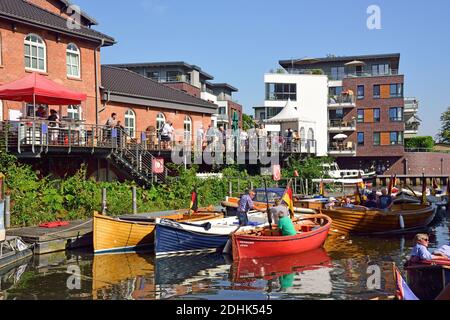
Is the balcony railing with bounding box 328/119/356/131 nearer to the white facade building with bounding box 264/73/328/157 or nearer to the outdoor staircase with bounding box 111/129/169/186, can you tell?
the white facade building with bounding box 264/73/328/157

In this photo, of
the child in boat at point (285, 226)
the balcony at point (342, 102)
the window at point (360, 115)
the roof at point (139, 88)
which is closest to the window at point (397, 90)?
the window at point (360, 115)

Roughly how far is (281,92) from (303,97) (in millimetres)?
2627

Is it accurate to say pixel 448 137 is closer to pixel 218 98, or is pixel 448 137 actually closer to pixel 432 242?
pixel 218 98

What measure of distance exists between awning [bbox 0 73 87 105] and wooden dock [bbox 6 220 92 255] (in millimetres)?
5777

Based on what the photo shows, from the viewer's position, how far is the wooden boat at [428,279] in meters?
10.9

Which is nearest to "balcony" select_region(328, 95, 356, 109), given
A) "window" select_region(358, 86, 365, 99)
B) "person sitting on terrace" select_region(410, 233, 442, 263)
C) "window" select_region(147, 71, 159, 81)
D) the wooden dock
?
"window" select_region(358, 86, 365, 99)

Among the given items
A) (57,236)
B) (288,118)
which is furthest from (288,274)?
(288,118)

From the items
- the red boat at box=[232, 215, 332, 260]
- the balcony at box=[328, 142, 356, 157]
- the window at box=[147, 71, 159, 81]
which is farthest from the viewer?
the window at box=[147, 71, 159, 81]

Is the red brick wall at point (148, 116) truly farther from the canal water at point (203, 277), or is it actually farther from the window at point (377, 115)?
the window at point (377, 115)

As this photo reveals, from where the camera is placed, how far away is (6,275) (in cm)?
1549

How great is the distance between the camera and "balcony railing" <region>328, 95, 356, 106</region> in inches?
2495

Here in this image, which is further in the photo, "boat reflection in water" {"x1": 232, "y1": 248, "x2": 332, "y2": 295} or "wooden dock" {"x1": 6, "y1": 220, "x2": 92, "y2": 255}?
"wooden dock" {"x1": 6, "y1": 220, "x2": 92, "y2": 255}

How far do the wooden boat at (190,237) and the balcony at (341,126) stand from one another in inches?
1784

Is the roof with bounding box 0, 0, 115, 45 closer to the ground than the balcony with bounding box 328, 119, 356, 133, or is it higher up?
→ higher up
